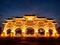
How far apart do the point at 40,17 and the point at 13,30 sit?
8205 millimetres

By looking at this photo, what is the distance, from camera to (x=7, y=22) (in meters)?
40.0

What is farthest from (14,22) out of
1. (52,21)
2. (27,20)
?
(52,21)

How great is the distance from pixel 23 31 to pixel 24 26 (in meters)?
1.38

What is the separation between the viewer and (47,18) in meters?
40.9

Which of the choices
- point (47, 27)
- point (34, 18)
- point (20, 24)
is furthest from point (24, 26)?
point (47, 27)

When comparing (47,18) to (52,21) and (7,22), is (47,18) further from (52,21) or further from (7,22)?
(7,22)

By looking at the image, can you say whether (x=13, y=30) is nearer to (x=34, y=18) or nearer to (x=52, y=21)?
(x=34, y=18)

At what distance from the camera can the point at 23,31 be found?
3906 centimetres

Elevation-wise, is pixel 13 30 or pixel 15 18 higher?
pixel 15 18

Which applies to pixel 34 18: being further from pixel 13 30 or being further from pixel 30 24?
pixel 13 30

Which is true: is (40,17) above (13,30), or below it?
above

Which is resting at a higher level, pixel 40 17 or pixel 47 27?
pixel 40 17

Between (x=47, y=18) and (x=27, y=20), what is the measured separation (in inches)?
229

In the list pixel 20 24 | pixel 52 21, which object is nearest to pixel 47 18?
pixel 52 21
